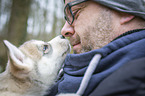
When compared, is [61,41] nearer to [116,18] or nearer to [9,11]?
[116,18]

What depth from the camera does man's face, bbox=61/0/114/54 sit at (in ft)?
5.92

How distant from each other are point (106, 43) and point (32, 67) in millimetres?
1057

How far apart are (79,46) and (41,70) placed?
0.66 m

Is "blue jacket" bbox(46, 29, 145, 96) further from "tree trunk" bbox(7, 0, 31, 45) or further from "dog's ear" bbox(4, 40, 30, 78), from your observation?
"tree trunk" bbox(7, 0, 31, 45)

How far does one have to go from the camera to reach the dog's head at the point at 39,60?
1820mm

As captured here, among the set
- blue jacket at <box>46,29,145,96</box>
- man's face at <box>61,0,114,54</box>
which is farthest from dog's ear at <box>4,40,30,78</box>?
man's face at <box>61,0,114,54</box>

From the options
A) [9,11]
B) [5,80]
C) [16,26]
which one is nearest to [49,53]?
[5,80]

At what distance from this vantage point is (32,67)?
1.98m

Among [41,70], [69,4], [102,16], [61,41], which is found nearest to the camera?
[102,16]

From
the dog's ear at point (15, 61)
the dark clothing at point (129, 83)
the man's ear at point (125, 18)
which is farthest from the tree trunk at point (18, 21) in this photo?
the dark clothing at point (129, 83)

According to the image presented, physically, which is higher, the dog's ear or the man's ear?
the man's ear

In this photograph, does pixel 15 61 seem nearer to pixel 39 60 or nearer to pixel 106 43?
pixel 39 60

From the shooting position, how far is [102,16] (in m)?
1.83

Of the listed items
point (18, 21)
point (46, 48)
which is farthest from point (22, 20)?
point (46, 48)
